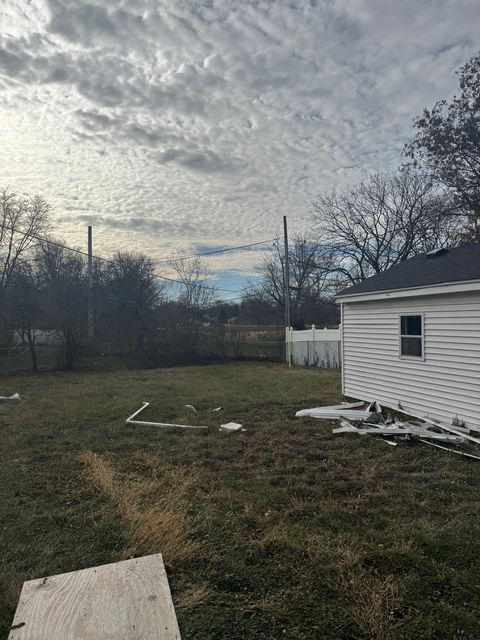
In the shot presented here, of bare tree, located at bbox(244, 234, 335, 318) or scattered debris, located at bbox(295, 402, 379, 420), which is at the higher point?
bare tree, located at bbox(244, 234, 335, 318)

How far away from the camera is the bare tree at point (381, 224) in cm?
2150

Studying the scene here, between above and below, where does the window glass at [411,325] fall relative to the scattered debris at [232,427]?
above

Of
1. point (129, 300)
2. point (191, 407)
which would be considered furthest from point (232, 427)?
point (129, 300)

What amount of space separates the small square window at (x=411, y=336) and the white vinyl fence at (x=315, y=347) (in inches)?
346

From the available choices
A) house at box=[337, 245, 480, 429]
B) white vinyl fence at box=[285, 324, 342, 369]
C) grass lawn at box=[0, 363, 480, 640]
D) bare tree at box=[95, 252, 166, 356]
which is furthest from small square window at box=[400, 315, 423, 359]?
bare tree at box=[95, 252, 166, 356]

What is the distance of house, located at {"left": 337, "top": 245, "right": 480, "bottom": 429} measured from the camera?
20.1 ft

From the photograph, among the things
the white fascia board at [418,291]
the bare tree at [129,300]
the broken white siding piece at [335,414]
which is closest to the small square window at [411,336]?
the white fascia board at [418,291]

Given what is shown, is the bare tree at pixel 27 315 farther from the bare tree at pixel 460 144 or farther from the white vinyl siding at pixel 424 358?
the bare tree at pixel 460 144

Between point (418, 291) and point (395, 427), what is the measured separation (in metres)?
2.40

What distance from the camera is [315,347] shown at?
17156mm

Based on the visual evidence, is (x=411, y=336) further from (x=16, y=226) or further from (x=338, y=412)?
(x=16, y=226)

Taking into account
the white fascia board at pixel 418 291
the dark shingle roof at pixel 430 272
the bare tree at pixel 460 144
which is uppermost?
the bare tree at pixel 460 144

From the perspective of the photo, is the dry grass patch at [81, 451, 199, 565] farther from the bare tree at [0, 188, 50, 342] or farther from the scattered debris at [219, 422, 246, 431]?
the bare tree at [0, 188, 50, 342]

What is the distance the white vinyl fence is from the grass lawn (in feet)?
33.9
